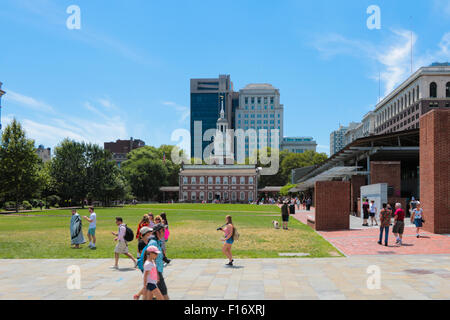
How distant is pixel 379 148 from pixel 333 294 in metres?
30.4

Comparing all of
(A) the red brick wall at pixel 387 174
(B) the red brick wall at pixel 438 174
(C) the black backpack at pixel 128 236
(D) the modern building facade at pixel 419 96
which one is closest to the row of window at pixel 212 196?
(D) the modern building facade at pixel 419 96

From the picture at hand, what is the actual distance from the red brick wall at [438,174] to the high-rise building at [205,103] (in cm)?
17378

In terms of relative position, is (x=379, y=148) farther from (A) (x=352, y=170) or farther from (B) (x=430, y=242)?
(B) (x=430, y=242)

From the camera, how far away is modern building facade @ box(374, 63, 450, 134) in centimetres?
8362

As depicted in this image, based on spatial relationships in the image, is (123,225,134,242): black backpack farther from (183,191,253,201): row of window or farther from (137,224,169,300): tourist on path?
(183,191,253,201): row of window

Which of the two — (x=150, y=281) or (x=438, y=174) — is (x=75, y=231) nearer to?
(x=150, y=281)

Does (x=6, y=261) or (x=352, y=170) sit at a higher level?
(x=352, y=170)

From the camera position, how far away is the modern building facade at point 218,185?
4161 inches

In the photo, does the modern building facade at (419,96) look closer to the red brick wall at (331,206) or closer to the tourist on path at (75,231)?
the red brick wall at (331,206)

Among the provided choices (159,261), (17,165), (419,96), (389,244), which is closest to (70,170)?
(17,165)

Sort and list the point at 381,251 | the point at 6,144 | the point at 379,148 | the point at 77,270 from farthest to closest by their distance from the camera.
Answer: the point at 6,144 < the point at 379,148 < the point at 381,251 < the point at 77,270

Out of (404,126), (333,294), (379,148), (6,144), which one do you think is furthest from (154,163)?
(333,294)

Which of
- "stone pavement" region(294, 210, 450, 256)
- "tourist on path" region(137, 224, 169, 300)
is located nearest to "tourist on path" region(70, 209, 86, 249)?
"tourist on path" region(137, 224, 169, 300)

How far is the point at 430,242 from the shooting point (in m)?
16.7
